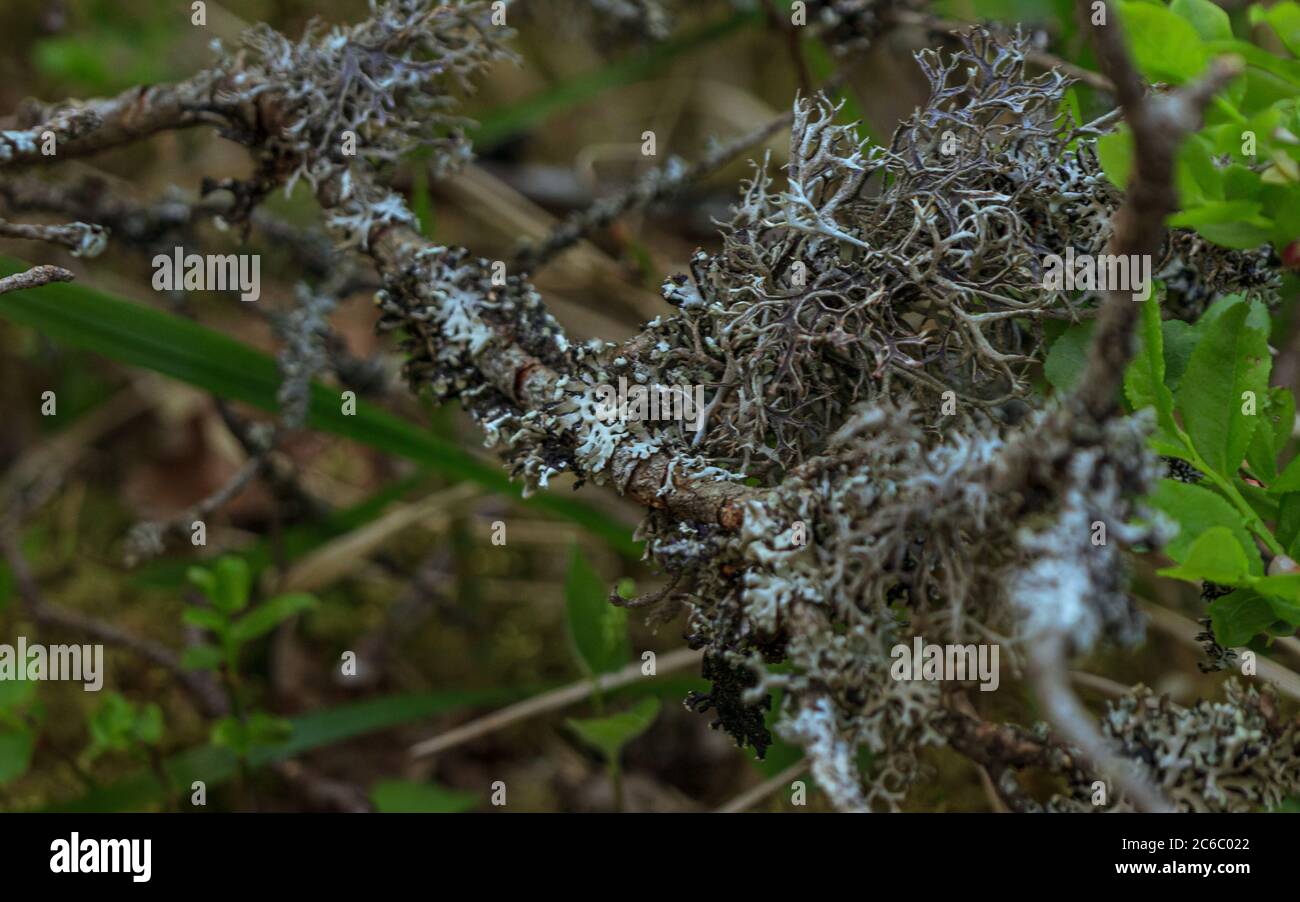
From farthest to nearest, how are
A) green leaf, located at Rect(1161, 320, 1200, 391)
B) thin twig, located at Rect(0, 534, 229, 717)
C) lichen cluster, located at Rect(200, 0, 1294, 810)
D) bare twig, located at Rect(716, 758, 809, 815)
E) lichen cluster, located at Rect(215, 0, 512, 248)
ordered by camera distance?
thin twig, located at Rect(0, 534, 229, 717), bare twig, located at Rect(716, 758, 809, 815), lichen cluster, located at Rect(215, 0, 512, 248), green leaf, located at Rect(1161, 320, 1200, 391), lichen cluster, located at Rect(200, 0, 1294, 810)

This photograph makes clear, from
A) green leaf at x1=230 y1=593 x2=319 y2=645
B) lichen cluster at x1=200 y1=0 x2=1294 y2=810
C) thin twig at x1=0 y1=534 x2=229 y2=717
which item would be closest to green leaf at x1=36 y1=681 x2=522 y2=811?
thin twig at x1=0 y1=534 x2=229 y2=717

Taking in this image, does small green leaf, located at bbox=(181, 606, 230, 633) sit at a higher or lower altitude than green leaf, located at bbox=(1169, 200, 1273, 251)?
lower

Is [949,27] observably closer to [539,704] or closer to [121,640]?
[539,704]

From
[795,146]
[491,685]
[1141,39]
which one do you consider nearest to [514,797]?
[491,685]

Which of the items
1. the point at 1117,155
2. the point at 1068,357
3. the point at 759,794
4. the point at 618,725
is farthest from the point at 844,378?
the point at 759,794

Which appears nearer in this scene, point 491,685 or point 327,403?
point 327,403

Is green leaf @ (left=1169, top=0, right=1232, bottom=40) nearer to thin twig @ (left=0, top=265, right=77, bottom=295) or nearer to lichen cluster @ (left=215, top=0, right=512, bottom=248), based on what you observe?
lichen cluster @ (left=215, top=0, right=512, bottom=248)
